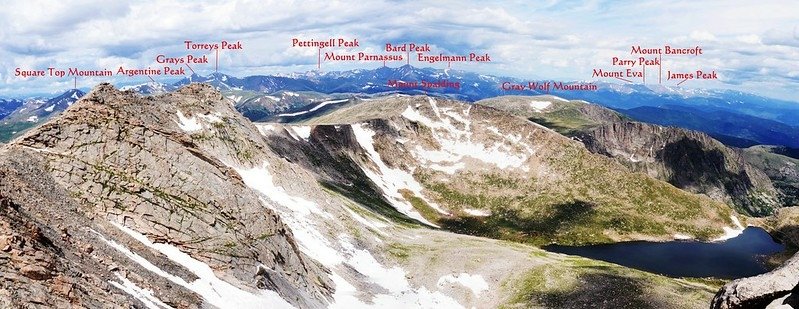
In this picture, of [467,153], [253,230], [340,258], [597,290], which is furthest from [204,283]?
[467,153]

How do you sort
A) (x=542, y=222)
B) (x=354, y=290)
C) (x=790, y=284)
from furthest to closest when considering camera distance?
1. (x=542, y=222)
2. (x=354, y=290)
3. (x=790, y=284)

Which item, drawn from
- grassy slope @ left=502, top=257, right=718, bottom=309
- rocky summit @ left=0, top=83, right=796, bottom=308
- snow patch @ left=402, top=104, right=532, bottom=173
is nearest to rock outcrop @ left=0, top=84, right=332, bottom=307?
rocky summit @ left=0, top=83, right=796, bottom=308

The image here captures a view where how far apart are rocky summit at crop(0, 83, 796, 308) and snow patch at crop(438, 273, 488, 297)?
24cm

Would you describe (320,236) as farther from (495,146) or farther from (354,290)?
(495,146)

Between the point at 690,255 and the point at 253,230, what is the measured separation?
125 m

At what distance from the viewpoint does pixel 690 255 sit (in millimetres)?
138500

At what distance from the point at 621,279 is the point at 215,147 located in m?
68.8

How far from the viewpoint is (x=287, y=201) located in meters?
84.8

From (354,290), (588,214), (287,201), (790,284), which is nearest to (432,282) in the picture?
(354,290)

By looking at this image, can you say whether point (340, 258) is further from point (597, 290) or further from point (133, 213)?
point (597, 290)

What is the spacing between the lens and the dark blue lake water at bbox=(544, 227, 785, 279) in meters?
127

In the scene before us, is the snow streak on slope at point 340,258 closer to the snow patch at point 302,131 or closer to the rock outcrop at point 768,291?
the rock outcrop at point 768,291

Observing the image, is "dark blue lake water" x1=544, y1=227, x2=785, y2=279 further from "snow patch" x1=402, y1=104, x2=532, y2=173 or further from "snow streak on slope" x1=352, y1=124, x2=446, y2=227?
"snow patch" x1=402, y1=104, x2=532, y2=173

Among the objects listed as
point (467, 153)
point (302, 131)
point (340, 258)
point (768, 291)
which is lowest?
point (340, 258)
